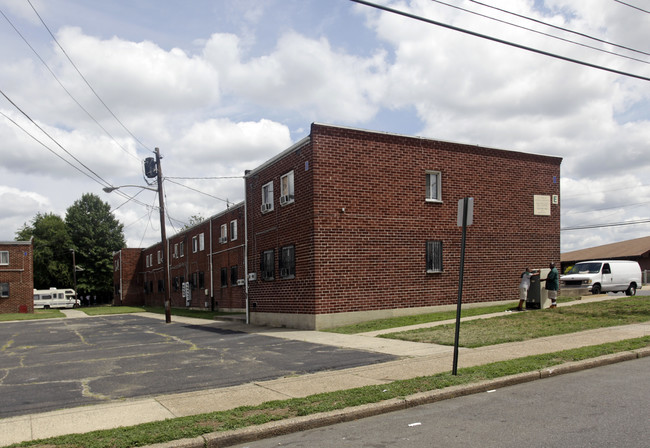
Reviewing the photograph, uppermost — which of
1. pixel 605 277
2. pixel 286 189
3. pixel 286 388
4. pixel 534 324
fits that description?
pixel 286 189

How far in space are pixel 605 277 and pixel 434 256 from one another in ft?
32.9

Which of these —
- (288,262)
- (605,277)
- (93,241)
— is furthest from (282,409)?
(93,241)

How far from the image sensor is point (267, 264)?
2270 centimetres

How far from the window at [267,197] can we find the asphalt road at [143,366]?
695 centimetres

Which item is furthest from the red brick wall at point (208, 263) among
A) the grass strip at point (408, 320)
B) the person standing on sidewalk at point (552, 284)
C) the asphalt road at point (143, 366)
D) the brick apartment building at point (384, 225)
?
the person standing on sidewalk at point (552, 284)

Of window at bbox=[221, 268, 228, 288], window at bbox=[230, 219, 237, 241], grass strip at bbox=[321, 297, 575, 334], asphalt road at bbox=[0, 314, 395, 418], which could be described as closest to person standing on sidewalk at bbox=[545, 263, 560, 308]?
grass strip at bbox=[321, 297, 575, 334]

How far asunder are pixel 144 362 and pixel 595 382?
8852 mm

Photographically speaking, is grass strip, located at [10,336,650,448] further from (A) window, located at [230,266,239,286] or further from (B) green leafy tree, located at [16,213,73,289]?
(B) green leafy tree, located at [16,213,73,289]

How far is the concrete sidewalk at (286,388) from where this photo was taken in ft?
22.1

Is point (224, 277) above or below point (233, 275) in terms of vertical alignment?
below

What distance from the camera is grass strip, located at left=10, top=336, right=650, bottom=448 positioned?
232 inches

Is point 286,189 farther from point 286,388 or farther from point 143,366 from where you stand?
point 286,388

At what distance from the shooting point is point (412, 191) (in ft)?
67.3

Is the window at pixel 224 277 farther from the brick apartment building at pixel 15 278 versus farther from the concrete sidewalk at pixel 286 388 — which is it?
the brick apartment building at pixel 15 278
